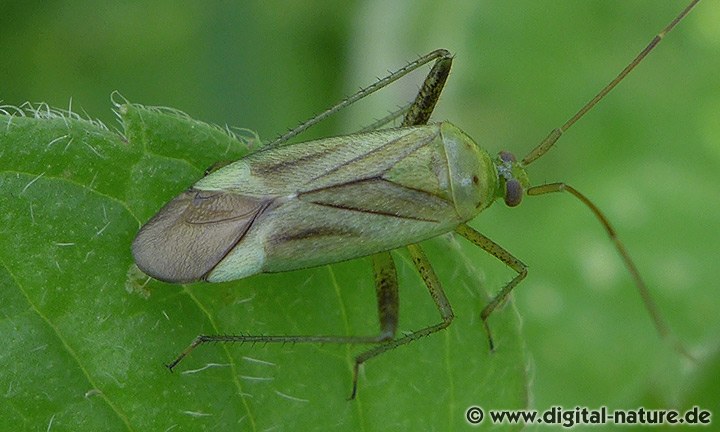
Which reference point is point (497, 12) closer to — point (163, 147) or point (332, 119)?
point (332, 119)

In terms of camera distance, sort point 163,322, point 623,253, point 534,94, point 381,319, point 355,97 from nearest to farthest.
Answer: point 163,322 < point 381,319 < point 355,97 < point 623,253 < point 534,94

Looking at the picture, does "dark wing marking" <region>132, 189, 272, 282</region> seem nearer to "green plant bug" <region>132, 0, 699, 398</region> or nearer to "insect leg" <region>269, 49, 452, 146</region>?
"green plant bug" <region>132, 0, 699, 398</region>

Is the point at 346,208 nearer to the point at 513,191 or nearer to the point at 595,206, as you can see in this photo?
the point at 513,191

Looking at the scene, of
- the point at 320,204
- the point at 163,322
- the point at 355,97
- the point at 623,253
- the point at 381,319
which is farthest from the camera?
the point at 623,253

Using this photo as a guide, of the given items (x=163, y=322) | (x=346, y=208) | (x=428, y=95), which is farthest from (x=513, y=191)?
(x=163, y=322)

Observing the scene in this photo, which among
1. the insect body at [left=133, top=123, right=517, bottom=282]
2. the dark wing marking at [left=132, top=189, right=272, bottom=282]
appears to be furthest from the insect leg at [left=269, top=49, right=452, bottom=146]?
the dark wing marking at [left=132, top=189, right=272, bottom=282]

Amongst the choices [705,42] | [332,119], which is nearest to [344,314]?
[332,119]

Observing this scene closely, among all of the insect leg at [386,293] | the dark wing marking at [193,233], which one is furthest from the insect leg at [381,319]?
the dark wing marking at [193,233]
